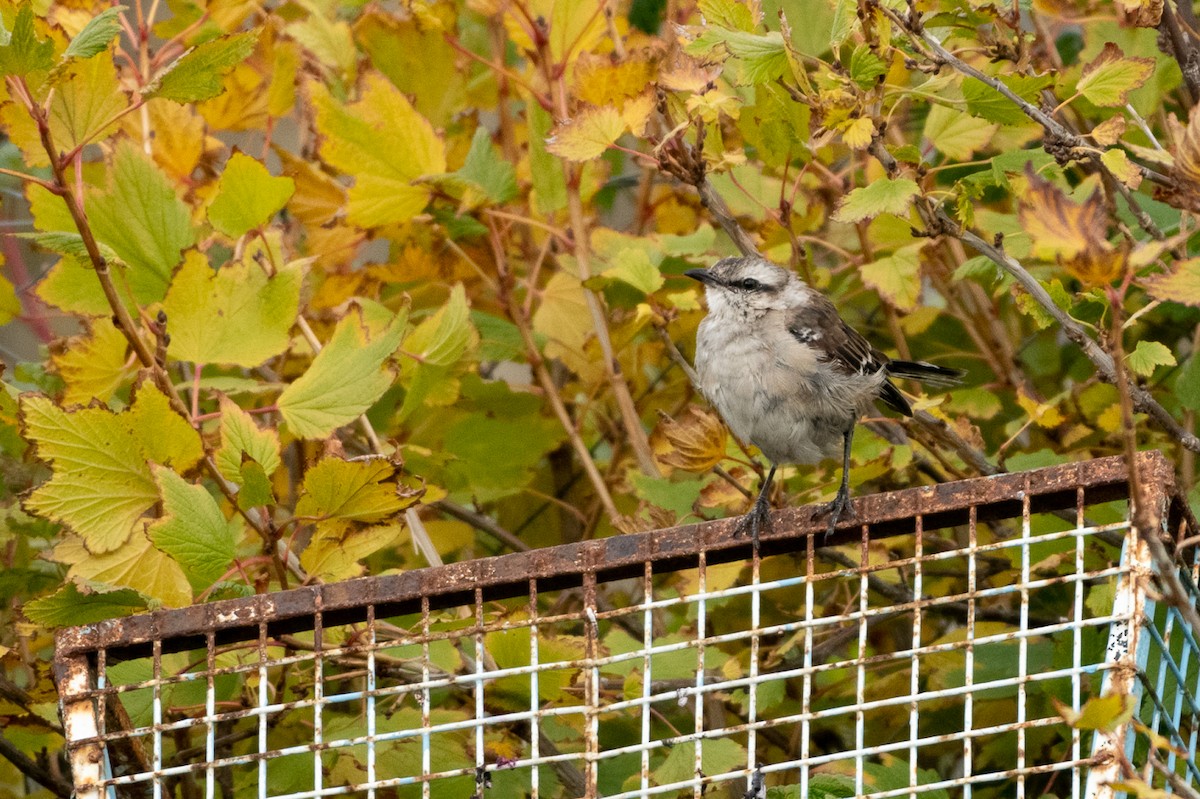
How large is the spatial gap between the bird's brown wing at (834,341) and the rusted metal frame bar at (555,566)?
95 centimetres

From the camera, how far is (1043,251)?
1.43m

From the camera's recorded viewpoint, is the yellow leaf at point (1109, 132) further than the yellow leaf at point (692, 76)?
No

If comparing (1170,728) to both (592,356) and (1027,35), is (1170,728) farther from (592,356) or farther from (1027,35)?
(592,356)

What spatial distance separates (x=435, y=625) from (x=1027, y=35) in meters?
1.29

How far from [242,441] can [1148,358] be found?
1.31m

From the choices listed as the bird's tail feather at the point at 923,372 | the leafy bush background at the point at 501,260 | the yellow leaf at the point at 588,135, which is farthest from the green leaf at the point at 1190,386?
the yellow leaf at the point at 588,135

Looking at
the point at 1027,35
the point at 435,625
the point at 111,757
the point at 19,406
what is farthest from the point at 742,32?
the point at 111,757

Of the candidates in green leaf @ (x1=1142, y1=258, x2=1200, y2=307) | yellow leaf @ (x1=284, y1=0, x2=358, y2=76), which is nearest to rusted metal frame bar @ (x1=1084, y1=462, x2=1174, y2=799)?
green leaf @ (x1=1142, y1=258, x2=1200, y2=307)

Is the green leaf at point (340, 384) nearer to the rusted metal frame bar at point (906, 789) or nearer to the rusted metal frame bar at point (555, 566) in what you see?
the rusted metal frame bar at point (555, 566)

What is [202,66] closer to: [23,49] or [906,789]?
[23,49]

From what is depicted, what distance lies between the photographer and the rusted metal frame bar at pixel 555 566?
1.82 meters

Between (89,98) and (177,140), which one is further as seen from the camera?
(177,140)

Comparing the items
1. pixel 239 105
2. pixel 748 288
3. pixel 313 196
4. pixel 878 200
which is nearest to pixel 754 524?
pixel 878 200

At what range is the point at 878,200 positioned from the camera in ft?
6.73
